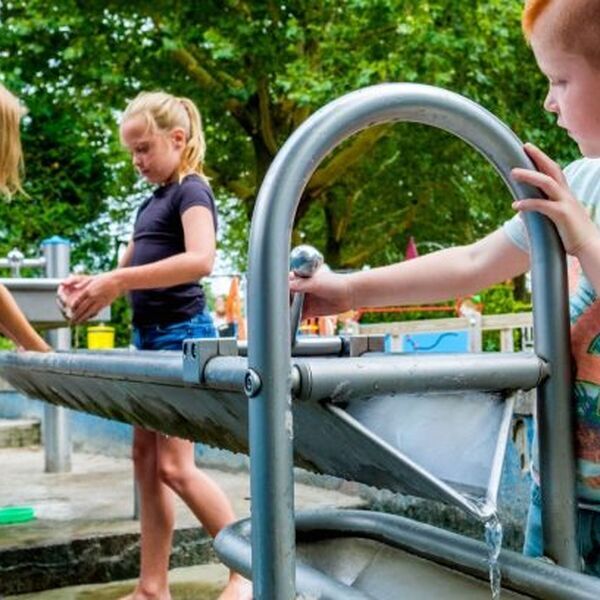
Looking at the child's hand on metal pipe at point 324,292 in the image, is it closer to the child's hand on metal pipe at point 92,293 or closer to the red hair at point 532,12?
the red hair at point 532,12

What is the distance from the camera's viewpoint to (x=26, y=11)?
12781 mm

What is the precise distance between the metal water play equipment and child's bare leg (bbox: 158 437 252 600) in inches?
59.9

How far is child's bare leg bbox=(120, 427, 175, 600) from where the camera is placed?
2.77m

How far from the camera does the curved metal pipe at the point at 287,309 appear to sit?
867 millimetres

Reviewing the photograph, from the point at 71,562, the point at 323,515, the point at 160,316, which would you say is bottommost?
the point at 71,562

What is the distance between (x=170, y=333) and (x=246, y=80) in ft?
34.2

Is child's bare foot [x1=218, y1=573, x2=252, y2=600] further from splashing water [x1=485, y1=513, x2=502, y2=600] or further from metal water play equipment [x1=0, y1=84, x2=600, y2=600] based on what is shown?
splashing water [x1=485, y1=513, x2=502, y2=600]

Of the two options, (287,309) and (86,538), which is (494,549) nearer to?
(287,309)

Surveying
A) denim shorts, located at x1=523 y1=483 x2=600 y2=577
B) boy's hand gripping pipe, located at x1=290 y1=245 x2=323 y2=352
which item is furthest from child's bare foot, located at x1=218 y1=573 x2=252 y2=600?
boy's hand gripping pipe, located at x1=290 y1=245 x2=323 y2=352

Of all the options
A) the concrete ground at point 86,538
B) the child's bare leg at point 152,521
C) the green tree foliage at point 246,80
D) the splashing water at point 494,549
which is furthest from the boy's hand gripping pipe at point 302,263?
the green tree foliage at point 246,80

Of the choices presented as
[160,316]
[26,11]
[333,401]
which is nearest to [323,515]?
[333,401]

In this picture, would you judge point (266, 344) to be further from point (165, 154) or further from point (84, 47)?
point (84, 47)

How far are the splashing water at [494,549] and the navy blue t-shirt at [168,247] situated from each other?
1.84m

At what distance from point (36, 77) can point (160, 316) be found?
11.1 m
